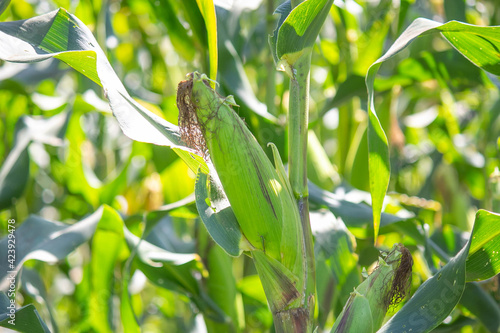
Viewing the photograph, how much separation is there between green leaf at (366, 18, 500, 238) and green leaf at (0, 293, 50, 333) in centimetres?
42

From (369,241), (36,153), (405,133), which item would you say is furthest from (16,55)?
(405,133)

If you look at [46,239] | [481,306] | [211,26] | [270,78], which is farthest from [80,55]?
[481,306]

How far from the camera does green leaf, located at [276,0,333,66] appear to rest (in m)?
0.47

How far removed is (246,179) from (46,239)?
0.42m

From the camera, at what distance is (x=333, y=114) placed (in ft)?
4.47

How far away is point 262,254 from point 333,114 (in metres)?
0.94

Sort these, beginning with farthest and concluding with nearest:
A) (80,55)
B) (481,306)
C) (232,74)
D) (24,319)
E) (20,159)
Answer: (20,159) < (232,74) < (481,306) < (24,319) < (80,55)

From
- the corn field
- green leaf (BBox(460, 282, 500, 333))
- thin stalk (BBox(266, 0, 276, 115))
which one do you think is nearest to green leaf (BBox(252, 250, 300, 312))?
the corn field

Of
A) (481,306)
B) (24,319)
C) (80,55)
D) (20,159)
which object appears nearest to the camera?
(80,55)

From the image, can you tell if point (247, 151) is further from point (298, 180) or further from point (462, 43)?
point (462, 43)

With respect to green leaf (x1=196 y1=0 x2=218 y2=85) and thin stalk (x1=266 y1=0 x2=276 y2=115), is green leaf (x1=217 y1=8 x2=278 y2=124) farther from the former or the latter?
green leaf (x1=196 y1=0 x2=218 y2=85)

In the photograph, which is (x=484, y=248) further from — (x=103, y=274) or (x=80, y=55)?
(x=103, y=274)

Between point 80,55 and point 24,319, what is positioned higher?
point 80,55

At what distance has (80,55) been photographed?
46cm
